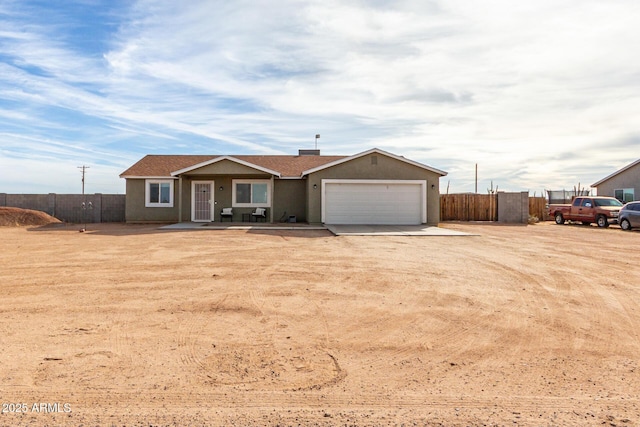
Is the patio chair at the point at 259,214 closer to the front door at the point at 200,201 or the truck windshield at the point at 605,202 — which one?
the front door at the point at 200,201

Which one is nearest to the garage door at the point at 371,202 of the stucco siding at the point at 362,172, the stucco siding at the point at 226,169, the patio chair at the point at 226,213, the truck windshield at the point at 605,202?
the stucco siding at the point at 362,172

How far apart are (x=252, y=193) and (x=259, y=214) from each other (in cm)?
132

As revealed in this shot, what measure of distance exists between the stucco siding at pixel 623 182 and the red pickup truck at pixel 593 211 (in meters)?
5.70

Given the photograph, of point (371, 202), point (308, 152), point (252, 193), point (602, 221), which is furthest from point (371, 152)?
point (602, 221)

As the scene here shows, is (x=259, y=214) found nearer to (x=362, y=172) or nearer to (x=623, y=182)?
(x=362, y=172)

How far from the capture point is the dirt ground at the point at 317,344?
3457mm

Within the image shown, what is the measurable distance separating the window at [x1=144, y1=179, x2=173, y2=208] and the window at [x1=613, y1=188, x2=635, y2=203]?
94.1 ft

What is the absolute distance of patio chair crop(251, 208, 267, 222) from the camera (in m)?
22.8

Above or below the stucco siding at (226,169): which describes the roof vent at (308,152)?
above

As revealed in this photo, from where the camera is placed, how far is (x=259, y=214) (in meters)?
22.7

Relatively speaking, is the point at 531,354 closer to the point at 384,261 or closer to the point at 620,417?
the point at 620,417

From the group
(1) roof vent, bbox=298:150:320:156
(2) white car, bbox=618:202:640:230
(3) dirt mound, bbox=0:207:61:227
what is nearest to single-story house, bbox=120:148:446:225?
(1) roof vent, bbox=298:150:320:156

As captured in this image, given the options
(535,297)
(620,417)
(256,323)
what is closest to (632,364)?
(620,417)

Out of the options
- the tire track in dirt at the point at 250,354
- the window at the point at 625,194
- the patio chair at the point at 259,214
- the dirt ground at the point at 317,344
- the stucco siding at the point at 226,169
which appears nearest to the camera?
the dirt ground at the point at 317,344
